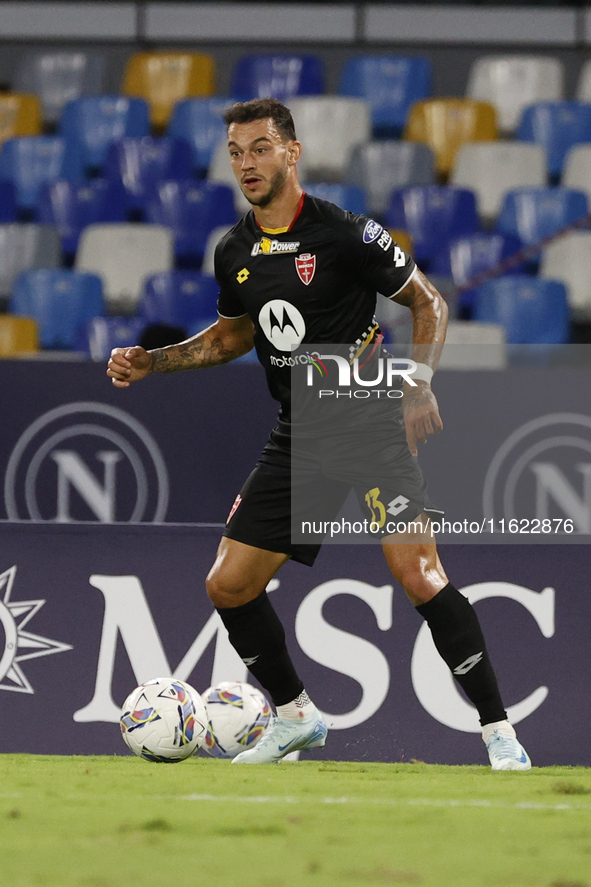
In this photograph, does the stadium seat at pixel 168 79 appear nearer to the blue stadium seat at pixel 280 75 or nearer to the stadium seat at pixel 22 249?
the blue stadium seat at pixel 280 75

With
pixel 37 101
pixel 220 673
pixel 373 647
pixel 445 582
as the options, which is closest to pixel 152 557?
pixel 220 673

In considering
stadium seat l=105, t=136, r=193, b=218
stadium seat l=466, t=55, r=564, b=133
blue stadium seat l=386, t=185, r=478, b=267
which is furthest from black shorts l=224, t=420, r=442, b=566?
stadium seat l=466, t=55, r=564, b=133

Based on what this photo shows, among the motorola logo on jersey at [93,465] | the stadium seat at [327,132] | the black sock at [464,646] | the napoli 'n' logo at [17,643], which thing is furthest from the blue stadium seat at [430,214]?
the black sock at [464,646]

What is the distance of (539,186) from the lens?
8.70 m

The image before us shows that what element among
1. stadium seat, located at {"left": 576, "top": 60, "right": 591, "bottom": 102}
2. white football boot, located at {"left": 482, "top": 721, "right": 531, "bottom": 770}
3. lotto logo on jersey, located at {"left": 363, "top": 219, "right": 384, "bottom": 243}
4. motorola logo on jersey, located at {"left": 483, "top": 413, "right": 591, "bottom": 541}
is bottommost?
motorola logo on jersey, located at {"left": 483, "top": 413, "right": 591, "bottom": 541}

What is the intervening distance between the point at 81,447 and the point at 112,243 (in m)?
2.37

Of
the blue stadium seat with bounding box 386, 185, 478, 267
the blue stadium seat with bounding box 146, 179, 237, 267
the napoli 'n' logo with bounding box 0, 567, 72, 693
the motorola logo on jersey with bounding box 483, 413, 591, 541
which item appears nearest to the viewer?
the napoli 'n' logo with bounding box 0, 567, 72, 693

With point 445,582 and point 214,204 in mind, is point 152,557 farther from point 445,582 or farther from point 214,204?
point 214,204

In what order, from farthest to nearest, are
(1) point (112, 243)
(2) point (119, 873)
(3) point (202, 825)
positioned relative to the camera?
(1) point (112, 243) → (3) point (202, 825) → (2) point (119, 873)

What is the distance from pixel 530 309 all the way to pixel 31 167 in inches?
152

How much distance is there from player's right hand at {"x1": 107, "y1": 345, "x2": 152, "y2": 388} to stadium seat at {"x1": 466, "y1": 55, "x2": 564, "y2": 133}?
6456 millimetres

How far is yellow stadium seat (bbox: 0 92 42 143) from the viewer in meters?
9.53

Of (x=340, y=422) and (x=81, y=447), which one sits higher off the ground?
(x=340, y=422)

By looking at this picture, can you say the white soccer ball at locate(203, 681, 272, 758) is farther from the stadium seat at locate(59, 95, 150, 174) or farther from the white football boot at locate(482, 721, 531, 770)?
the stadium seat at locate(59, 95, 150, 174)
